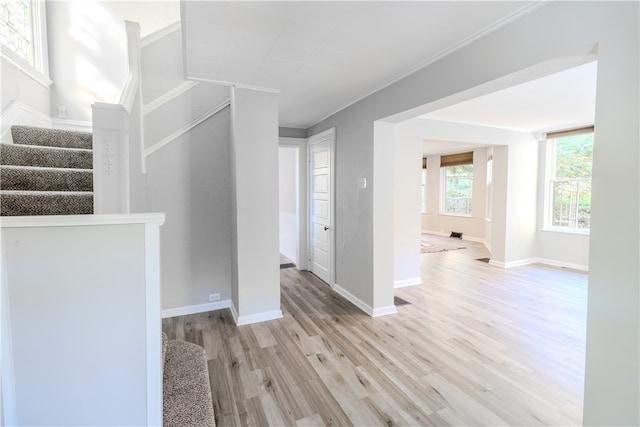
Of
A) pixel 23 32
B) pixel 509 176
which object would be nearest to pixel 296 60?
pixel 23 32

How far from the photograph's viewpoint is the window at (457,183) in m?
8.33

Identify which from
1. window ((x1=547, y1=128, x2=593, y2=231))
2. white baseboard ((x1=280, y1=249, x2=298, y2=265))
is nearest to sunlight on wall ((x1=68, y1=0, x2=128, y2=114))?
white baseboard ((x1=280, y1=249, x2=298, y2=265))

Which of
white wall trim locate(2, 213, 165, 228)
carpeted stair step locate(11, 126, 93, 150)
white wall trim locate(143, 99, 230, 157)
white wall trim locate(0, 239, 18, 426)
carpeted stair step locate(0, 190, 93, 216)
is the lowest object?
white wall trim locate(0, 239, 18, 426)

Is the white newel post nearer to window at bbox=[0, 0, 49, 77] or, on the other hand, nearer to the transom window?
window at bbox=[0, 0, 49, 77]

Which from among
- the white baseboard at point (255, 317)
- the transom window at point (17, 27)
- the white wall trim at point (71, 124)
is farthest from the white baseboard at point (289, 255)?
the transom window at point (17, 27)

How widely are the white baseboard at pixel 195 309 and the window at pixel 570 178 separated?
590cm

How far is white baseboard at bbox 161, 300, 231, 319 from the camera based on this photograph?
3.35 m

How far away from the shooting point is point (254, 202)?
3.09m

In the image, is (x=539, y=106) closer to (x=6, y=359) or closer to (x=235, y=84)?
(x=235, y=84)

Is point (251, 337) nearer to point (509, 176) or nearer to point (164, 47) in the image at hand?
point (164, 47)

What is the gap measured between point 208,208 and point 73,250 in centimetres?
231

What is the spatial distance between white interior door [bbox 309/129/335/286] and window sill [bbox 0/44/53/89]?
3.29 meters

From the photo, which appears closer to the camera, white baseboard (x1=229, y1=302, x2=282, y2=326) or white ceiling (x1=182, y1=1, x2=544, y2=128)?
white ceiling (x1=182, y1=1, x2=544, y2=128)

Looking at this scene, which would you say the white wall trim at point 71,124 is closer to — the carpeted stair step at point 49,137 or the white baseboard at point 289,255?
the carpeted stair step at point 49,137
